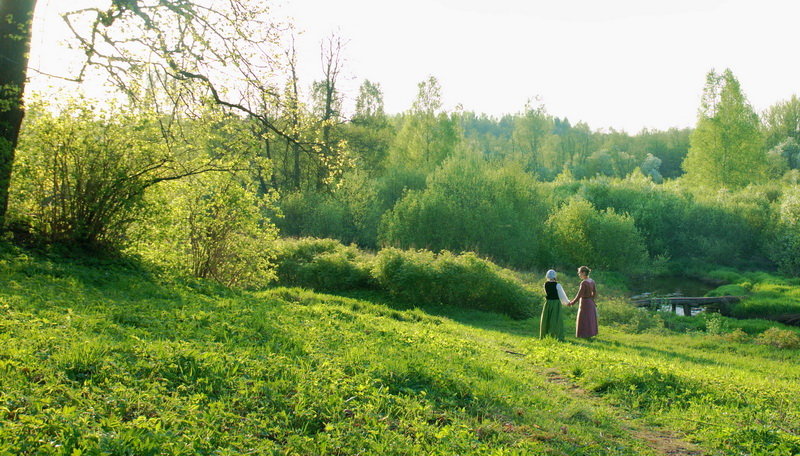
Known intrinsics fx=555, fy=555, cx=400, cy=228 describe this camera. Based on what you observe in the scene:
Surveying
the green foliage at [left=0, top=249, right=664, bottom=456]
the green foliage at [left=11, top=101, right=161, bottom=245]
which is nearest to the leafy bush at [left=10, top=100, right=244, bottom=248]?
the green foliage at [left=11, top=101, right=161, bottom=245]

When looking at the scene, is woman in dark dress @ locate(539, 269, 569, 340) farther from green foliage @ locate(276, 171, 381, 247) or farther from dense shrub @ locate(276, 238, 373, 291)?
green foliage @ locate(276, 171, 381, 247)

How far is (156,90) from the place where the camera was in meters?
12.9

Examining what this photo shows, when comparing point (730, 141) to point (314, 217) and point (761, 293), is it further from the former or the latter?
point (314, 217)

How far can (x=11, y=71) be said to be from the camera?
11219 millimetres

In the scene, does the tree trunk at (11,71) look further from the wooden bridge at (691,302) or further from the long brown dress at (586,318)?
the wooden bridge at (691,302)

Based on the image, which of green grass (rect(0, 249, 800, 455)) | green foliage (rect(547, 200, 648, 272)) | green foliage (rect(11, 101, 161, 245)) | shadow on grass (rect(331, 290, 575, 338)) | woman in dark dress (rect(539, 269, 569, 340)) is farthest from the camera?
green foliage (rect(547, 200, 648, 272))

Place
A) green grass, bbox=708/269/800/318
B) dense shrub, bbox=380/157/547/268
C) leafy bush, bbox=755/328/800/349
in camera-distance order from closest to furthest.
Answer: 1. leafy bush, bbox=755/328/800/349
2. green grass, bbox=708/269/800/318
3. dense shrub, bbox=380/157/547/268

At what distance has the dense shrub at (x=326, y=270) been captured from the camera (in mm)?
22922

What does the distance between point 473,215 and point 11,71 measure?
27.0 meters

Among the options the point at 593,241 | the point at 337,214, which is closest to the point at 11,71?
the point at 337,214

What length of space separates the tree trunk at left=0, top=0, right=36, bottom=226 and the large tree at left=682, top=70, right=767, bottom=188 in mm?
60825

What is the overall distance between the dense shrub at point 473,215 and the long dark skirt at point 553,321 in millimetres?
18717

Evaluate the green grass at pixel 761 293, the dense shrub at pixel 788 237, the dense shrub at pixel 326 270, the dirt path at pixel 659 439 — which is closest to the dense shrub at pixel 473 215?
the dense shrub at pixel 326 270

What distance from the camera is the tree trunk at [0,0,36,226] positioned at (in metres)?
10.8
